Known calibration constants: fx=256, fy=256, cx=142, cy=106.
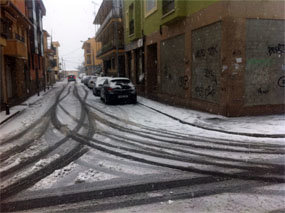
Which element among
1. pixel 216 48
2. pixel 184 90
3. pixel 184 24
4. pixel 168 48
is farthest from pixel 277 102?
pixel 168 48

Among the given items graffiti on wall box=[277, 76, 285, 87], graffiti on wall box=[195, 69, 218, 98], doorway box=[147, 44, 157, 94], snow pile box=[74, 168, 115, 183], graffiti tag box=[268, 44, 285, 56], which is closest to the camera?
snow pile box=[74, 168, 115, 183]

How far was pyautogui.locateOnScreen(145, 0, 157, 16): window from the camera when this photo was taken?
17663mm

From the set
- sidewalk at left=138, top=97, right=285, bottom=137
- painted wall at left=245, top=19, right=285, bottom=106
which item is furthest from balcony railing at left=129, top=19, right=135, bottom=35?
painted wall at left=245, top=19, right=285, bottom=106

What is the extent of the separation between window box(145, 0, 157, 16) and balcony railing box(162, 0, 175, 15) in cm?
205

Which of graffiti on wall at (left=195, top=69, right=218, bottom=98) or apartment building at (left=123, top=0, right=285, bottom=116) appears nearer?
apartment building at (left=123, top=0, right=285, bottom=116)

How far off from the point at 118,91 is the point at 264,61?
8.13m

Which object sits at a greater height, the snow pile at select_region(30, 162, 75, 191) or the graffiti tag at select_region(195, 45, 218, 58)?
the graffiti tag at select_region(195, 45, 218, 58)

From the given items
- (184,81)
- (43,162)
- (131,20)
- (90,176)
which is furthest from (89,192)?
(131,20)

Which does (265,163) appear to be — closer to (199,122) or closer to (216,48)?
(199,122)

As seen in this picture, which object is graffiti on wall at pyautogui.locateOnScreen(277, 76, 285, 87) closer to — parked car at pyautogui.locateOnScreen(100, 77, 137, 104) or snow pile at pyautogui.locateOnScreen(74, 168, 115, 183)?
parked car at pyautogui.locateOnScreen(100, 77, 137, 104)

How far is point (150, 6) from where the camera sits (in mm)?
18750

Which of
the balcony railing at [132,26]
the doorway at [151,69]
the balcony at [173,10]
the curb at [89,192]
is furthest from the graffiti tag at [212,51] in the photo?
the balcony railing at [132,26]

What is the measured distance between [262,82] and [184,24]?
520 centimetres

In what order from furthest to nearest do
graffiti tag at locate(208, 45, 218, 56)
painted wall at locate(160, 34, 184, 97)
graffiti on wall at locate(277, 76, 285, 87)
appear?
painted wall at locate(160, 34, 184, 97)
graffiti tag at locate(208, 45, 218, 56)
graffiti on wall at locate(277, 76, 285, 87)
